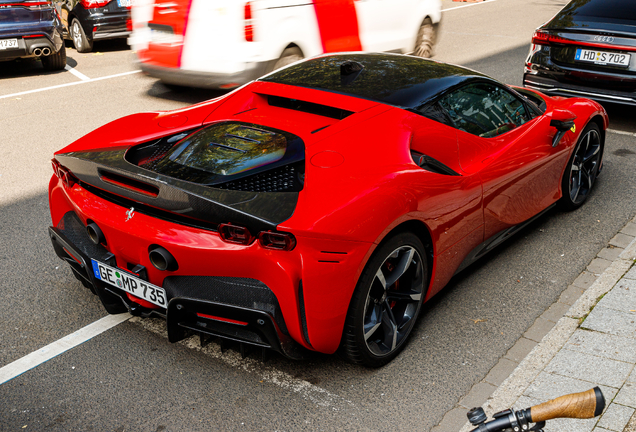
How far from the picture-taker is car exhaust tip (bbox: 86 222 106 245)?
3094mm

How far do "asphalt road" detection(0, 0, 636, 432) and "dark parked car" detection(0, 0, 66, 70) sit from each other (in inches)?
185

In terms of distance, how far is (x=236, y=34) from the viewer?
7223 millimetres

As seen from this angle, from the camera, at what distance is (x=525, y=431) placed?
60.8 inches

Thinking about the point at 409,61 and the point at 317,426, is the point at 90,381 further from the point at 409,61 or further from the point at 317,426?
the point at 409,61

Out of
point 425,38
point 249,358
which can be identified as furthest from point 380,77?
point 425,38

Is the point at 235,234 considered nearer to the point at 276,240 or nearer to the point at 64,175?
the point at 276,240

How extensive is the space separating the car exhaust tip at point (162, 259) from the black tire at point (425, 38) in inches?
325

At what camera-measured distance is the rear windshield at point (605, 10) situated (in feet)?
22.5

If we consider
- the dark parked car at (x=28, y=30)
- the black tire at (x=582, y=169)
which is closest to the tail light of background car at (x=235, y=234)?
the black tire at (x=582, y=169)

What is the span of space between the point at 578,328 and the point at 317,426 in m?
1.65

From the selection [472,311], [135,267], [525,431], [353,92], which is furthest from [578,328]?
[135,267]

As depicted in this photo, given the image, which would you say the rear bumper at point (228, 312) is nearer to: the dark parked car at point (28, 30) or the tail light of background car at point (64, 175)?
the tail light of background car at point (64, 175)

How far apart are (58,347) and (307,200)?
1.71 meters

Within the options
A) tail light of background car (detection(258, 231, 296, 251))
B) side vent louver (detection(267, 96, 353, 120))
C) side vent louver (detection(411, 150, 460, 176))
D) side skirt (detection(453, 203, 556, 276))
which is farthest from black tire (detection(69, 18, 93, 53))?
tail light of background car (detection(258, 231, 296, 251))
